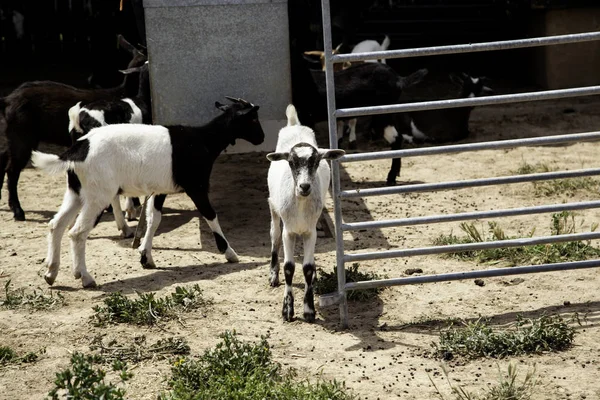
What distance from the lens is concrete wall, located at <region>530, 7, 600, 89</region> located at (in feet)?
44.4

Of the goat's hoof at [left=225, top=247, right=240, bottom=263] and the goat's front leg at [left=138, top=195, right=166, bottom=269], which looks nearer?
the goat's front leg at [left=138, top=195, right=166, bottom=269]

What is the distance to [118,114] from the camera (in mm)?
8609

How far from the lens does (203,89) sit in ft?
27.7

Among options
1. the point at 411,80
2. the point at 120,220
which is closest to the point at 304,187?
the point at 120,220

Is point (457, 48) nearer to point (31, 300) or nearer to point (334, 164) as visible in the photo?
point (334, 164)

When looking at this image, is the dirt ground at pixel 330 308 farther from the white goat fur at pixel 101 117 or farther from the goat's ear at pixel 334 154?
the goat's ear at pixel 334 154

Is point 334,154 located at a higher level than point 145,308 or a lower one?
higher

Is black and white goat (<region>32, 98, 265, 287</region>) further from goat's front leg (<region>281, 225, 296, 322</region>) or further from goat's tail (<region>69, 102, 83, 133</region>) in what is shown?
goat's front leg (<region>281, 225, 296, 322</region>)

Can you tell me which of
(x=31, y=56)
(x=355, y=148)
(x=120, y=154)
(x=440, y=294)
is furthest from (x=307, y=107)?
(x=31, y=56)

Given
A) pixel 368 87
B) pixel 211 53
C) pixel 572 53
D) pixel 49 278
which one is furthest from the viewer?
pixel 572 53

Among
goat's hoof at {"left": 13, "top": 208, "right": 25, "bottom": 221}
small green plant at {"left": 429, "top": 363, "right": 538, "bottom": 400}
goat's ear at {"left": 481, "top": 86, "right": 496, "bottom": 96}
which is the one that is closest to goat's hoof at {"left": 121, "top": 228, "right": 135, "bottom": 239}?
goat's hoof at {"left": 13, "top": 208, "right": 25, "bottom": 221}

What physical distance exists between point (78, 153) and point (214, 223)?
1.31 metres

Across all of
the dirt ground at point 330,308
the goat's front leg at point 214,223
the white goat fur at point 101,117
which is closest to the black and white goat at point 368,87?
the dirt ground at point 330,308

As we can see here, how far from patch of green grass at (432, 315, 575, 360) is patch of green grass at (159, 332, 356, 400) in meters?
0.82
